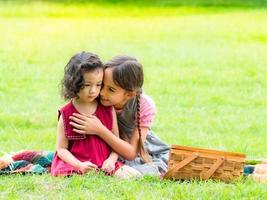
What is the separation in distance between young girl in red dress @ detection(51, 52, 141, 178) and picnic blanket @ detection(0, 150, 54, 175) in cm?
16

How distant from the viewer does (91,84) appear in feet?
19.1

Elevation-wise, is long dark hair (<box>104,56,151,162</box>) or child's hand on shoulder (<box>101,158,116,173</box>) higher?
long dark hair (<box>104,56,151,162</box>)

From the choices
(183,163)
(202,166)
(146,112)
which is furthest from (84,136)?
(202,166)

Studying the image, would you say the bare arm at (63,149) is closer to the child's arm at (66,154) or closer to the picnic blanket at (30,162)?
the child's arm at (66,154)

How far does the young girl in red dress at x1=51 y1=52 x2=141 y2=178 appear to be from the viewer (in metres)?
5.81

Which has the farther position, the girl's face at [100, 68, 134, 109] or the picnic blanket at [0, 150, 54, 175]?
the picnic blanket at [0, 150, 54, 175]

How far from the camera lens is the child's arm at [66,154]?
5.80 meters

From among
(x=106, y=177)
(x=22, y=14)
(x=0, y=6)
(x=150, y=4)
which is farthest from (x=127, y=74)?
(x=150, y=4)

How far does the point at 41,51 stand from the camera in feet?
47.2

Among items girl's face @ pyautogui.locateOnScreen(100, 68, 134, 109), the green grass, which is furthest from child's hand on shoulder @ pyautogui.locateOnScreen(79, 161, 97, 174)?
girl's face @ pyautogui.locateOnScreen(100, 68, 134, 109)

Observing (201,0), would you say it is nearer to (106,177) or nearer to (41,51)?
(41,51)

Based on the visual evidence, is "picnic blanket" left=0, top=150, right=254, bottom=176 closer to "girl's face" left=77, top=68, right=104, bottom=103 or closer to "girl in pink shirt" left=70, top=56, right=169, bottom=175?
"girl in pink shirt" left=70, top=56, right=169, bottom=175

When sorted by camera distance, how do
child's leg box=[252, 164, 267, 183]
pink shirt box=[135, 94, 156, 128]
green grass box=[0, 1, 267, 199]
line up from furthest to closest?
pink shirt box=[135, 94, 156, 128] → child's leg box=[252, 164, 267, 183] → green grass box=[0, 1, 267, 199]

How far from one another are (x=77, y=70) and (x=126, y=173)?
77cm
